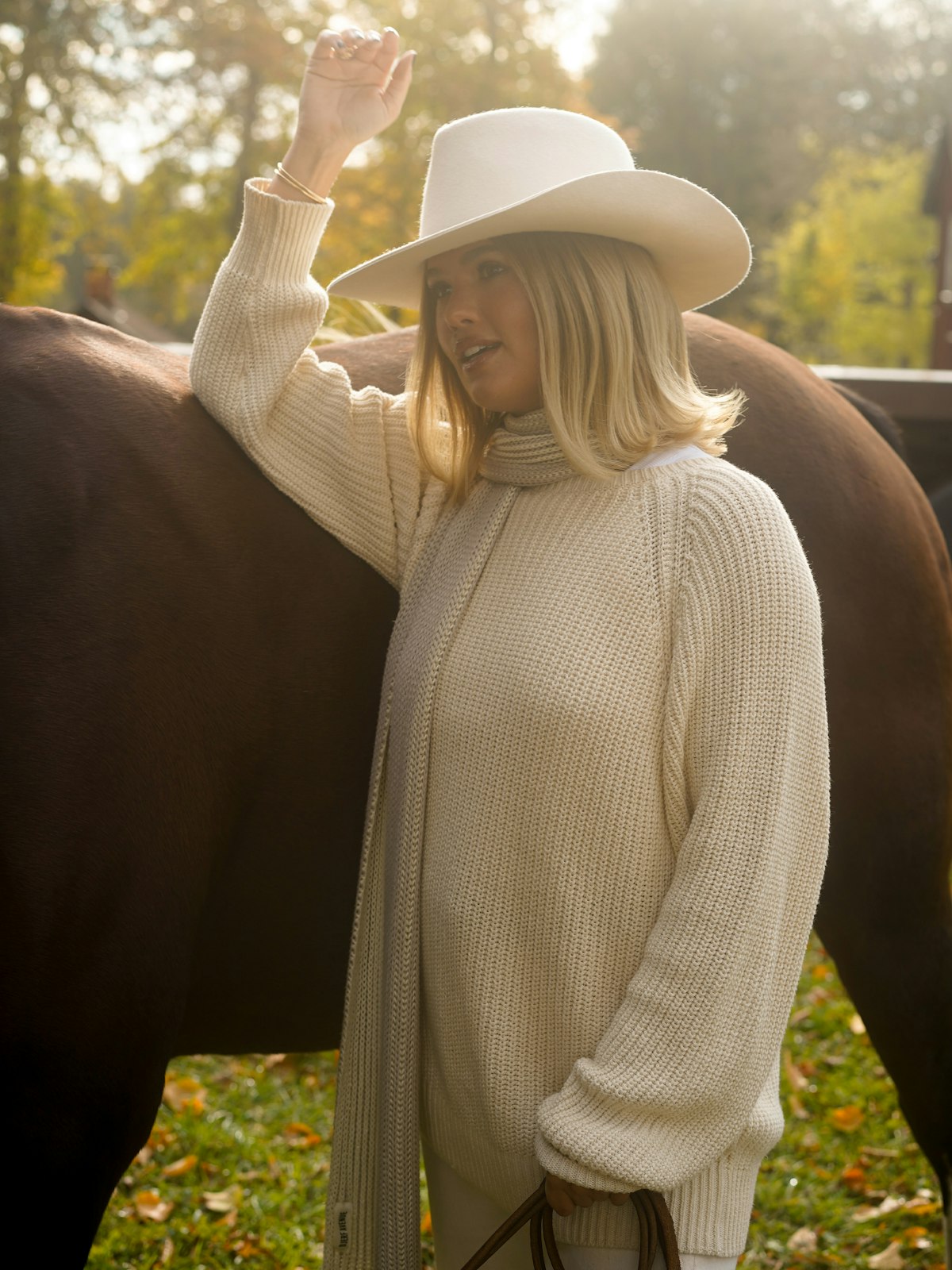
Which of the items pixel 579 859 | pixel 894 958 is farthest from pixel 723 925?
pixel 894 958

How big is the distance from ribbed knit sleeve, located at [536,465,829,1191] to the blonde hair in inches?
7.3

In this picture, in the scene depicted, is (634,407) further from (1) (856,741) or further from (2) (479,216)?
(1) (856,741)

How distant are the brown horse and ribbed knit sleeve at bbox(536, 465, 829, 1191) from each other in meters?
0.61

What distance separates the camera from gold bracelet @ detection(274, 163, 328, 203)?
74.0 inches

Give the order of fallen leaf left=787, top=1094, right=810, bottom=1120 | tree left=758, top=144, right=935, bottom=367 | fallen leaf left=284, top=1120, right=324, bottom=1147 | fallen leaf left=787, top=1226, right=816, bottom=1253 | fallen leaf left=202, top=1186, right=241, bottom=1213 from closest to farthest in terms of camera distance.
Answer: fallen leaf left=787, top=1226, right=816, bottom=1253 < fallen leaf left=202, top=1186, right=241, bottom=1213 < fallen leaf left=284, top=1120, right=324, bottom=1147 < fallen leaf left=787, top=1094, right=810, bottom=1120 < tree left=758, top=144, right=935, bottom=367

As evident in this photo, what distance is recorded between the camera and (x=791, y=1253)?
2.96 m

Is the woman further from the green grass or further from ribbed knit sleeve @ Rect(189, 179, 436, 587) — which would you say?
the green grass

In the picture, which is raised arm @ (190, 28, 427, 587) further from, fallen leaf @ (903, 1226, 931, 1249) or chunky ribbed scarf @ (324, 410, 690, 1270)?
fallen leaf @ (903, 1226, 931, 1249)

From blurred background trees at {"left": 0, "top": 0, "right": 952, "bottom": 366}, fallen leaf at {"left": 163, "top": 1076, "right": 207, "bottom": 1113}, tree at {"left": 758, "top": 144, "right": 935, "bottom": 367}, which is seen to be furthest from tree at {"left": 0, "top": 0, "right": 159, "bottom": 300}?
tree at {"left": 758, "top": 144, "right": 935, "bottom": 367}

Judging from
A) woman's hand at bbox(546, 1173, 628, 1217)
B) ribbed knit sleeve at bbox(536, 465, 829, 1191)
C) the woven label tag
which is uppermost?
ribbed knit sleeve at bbox(536, 465, 829, 1191)

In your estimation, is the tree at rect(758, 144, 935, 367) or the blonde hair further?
the tree at rect(758, 144, 935, 367)

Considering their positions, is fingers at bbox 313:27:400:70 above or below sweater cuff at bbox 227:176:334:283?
above

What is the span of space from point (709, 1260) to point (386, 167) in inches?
533

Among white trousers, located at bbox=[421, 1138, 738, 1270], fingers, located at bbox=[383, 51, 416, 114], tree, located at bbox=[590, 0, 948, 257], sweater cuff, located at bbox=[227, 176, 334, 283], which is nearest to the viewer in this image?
Result: white trousers, located at bbox=[421, 1138, 738, 1270]
